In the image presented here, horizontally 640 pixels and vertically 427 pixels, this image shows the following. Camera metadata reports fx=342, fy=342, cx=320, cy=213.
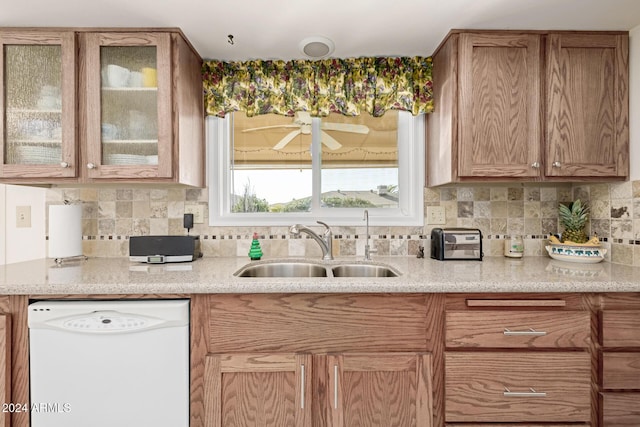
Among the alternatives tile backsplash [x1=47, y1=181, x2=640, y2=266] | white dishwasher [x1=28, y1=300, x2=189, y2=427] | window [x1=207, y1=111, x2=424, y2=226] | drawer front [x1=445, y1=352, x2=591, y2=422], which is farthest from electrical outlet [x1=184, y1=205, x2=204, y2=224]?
drawer front [x1=445, y1=352, x2=591, y2=422]

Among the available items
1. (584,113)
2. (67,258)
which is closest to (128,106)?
(67,258)

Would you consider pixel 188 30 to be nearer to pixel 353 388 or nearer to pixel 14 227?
pixel 14 227

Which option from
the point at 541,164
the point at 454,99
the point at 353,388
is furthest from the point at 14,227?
the point at 541,164

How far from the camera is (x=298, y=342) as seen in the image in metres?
1.31

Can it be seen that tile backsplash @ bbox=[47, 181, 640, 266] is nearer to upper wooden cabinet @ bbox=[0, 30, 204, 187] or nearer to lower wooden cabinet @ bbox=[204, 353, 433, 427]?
upper wooden cabinet @ bbox=[0, 30, 204, 187]

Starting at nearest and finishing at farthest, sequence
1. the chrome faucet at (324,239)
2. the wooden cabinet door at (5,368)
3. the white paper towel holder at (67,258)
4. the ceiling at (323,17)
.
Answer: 1. the wooden cabinet door at (5,368)
2. the ceiling at (323,17)
3. the white paper towel holder at (67,258)
4. the chrome faucet at (324,239)

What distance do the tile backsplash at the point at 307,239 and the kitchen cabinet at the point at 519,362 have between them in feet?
2.37

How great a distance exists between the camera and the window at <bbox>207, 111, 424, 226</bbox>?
208 cm

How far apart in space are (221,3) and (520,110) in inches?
57.1

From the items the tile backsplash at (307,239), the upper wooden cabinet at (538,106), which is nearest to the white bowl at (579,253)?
the tile backsplash at (307,239)

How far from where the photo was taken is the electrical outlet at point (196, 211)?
79.0 inches

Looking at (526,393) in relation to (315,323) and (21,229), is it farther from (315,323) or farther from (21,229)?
(21,229)

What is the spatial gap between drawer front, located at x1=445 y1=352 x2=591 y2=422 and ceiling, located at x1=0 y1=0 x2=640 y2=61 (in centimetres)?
145

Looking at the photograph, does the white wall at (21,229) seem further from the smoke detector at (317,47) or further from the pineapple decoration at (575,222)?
the pineapple decoration at (575,222)
